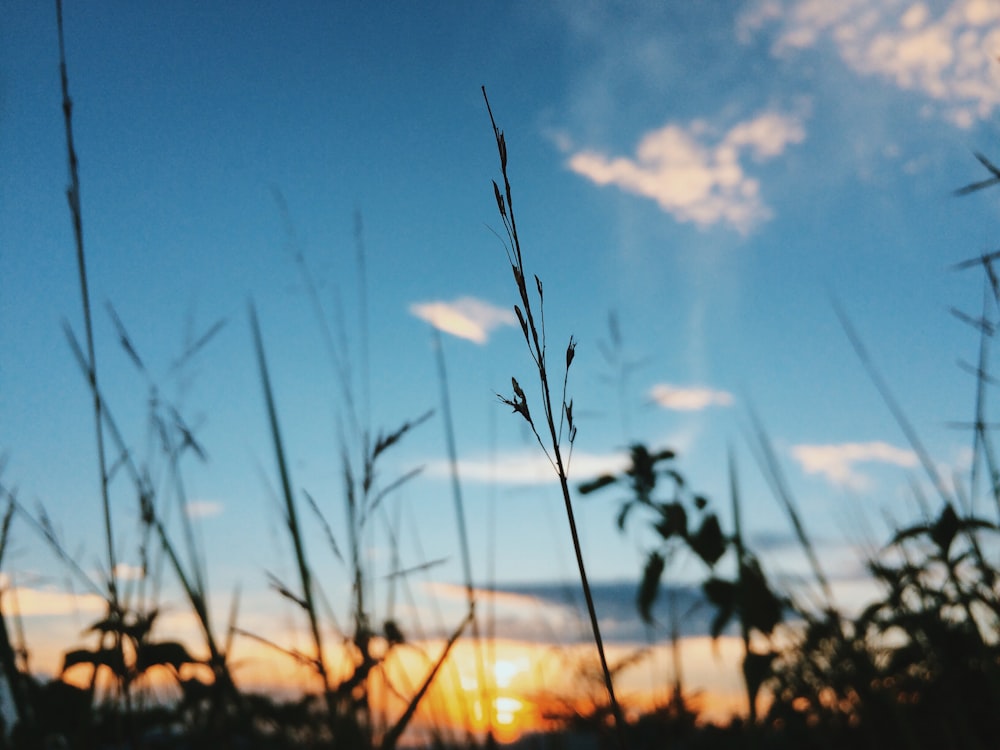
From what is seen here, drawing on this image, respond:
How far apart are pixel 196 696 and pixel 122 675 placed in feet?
2.06

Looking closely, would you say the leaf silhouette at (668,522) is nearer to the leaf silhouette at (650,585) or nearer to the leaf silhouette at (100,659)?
the leaf silhouette at (650,585)

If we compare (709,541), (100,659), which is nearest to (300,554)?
(100,659)

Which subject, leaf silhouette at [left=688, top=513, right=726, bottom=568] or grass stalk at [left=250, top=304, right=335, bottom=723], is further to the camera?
leaf silhouette at [left=688, top=513, right=726, bottom=568]

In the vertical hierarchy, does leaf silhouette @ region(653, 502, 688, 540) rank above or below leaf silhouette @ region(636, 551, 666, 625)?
above

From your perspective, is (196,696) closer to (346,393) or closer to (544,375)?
(346,393)

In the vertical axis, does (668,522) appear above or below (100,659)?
above

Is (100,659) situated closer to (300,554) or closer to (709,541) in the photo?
(300,554)

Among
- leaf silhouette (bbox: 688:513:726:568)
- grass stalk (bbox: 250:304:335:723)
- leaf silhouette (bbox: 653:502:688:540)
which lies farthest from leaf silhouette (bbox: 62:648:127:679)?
leaf silhouette (bbox: 688:513:726:568)

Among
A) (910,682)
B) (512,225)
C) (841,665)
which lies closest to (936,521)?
(841,665)

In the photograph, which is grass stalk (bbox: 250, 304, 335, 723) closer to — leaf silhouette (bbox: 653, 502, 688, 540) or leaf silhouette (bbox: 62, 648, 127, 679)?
leaf silhouette (bbox: 62, 648, 127, 679)

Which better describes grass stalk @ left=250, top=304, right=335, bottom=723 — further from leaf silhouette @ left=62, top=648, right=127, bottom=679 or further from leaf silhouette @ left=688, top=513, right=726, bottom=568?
leaf silhouette @ left=688, top=513, right=726, bottom=568

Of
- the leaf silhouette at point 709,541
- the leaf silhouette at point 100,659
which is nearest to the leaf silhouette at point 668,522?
the leaf silhouette at point 709,541

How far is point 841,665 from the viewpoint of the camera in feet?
6.25

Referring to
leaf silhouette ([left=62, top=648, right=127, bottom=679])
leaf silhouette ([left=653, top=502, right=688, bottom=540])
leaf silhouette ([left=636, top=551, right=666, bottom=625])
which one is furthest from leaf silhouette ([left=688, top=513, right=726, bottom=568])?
leaf silhouette ([left=62, top=648, right=127, bottom=679])
